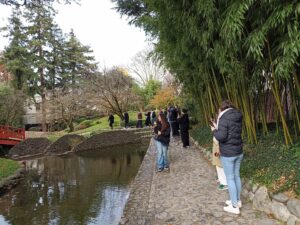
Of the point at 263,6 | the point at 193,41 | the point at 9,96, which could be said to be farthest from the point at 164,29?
the point at 9,96

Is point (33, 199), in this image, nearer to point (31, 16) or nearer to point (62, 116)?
point (62, 116)

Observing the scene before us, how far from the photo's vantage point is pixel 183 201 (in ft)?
15.4

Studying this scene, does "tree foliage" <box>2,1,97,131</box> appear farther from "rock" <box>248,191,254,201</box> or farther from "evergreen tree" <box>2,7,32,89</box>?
"rock" <box>248,191,254,201</box>

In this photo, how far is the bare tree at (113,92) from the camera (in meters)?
24.3

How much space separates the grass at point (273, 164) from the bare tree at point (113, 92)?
19296mm

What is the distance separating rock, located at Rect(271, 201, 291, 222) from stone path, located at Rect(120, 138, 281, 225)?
0.08m

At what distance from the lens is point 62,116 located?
2431cm

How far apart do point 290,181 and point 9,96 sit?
2224 centimetres

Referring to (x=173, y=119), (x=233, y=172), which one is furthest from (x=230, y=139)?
(x=173, y=119)

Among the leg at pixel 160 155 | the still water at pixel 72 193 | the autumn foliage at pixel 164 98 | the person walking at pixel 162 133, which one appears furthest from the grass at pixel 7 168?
the autumn foliage at pixel 164 98

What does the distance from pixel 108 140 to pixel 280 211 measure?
13.9 m

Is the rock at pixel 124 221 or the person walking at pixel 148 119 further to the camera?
the person walking at pixel 148 119

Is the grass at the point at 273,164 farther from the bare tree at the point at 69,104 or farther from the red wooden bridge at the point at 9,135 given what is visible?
the bare tree at the point at 69,104

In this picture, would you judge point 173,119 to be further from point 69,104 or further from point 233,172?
point 69,104
